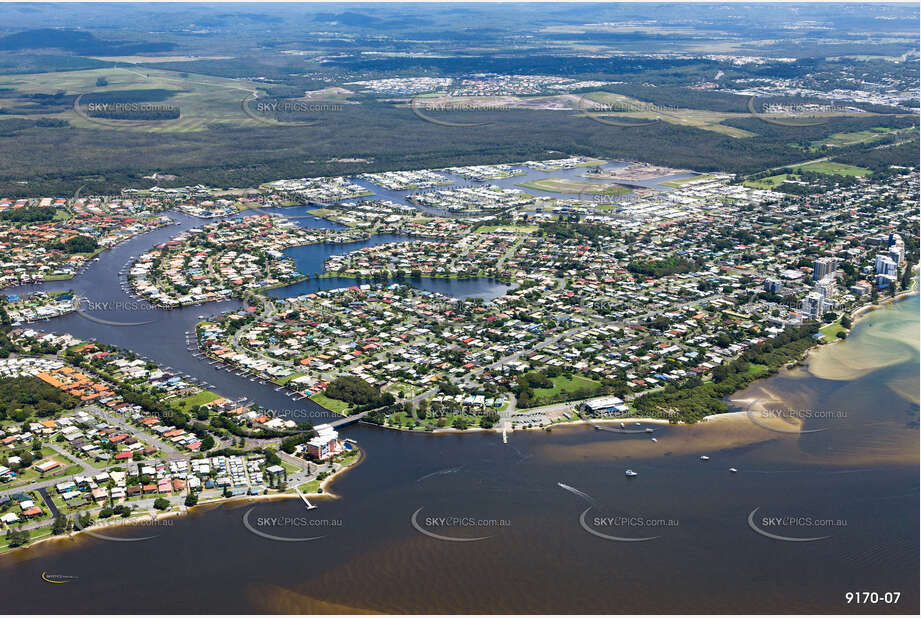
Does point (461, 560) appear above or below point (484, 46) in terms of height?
below

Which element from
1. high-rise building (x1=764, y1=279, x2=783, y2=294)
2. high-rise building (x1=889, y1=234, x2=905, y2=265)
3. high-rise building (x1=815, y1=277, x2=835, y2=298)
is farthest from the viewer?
high-rise building (x1=889, y1=234, x2=905, y2=265)

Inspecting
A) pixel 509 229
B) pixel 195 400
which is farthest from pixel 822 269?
pixel 195 400

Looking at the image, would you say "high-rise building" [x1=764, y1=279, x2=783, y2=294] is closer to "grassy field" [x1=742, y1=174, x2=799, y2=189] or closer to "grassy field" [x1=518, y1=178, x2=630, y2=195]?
"grassy field" [x1=518, y1=178, x2=630, y2=195]

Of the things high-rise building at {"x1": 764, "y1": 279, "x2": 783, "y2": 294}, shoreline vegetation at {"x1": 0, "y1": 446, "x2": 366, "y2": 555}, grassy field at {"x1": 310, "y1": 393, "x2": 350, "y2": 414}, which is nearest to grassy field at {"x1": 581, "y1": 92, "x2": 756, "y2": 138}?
high-rise building at {"x1": 764, "y1": 279, "x2": 783, "y2": 294}

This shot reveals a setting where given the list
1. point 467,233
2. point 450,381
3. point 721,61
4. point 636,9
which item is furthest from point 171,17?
point 450,381

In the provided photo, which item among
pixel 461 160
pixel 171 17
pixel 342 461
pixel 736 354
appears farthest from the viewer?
pixel 171 17

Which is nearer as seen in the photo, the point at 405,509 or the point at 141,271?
the point at 405,509

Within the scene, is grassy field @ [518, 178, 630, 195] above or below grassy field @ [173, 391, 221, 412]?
above

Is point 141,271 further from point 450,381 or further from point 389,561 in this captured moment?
point 389,561
